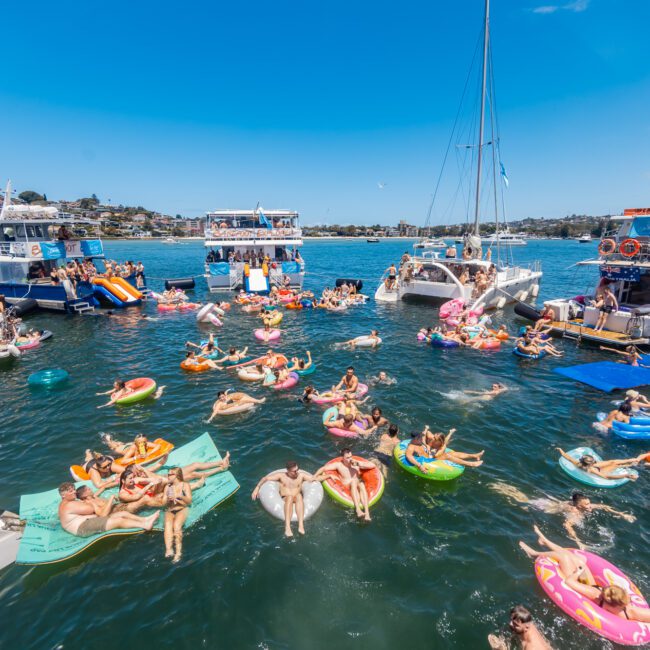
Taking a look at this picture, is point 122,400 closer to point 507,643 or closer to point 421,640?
point 421,640

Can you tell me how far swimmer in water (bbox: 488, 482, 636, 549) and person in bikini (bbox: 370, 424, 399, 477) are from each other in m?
3.16

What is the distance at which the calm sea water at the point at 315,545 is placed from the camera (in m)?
6.59

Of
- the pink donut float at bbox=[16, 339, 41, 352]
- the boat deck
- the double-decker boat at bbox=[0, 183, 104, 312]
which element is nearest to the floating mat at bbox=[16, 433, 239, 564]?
the pink donut float at bbox=[16, 339, 41, 352]

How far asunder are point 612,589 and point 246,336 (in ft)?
65.0

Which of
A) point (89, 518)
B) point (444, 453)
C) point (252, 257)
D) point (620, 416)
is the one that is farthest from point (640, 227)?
point (252, 257)

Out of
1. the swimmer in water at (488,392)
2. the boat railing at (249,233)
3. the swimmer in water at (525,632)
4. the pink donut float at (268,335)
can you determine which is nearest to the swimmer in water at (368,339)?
the pink donut float at (268,335)

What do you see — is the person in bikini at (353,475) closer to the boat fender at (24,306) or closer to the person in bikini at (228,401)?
the person in bikini at (228,401)

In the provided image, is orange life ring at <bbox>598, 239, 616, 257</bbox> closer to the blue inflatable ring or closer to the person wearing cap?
the person wearing cap

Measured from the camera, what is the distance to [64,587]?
735 cm

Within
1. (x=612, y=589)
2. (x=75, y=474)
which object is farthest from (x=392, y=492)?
(x=75, y=474)

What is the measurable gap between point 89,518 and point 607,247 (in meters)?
27.7

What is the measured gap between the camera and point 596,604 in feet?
21.3

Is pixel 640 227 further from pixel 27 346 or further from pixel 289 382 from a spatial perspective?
pixel 27 346

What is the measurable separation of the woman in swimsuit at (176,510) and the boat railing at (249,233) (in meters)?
32.0
